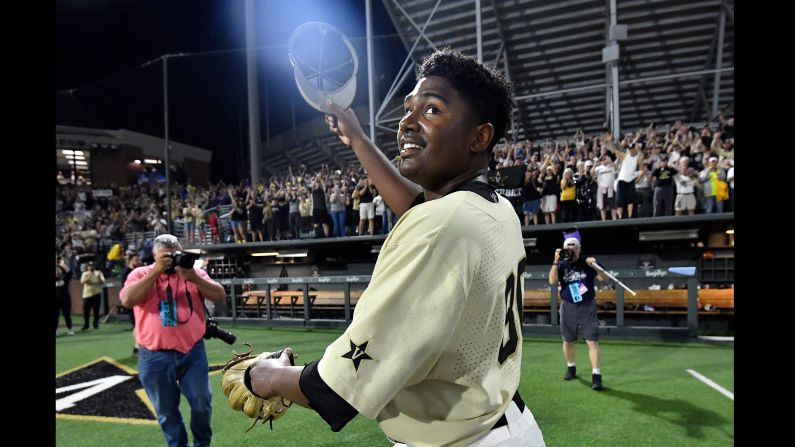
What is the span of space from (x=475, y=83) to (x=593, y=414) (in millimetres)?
5596

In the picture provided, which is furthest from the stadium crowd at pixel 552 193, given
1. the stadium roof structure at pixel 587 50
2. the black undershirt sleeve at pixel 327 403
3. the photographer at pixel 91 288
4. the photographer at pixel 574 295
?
the black undershirt sleeve at pixel 327 403

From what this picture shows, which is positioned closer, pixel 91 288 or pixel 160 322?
pixel 160 322

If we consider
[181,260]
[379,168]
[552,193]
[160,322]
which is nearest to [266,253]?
[552,193]

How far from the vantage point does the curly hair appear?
66.5 inches

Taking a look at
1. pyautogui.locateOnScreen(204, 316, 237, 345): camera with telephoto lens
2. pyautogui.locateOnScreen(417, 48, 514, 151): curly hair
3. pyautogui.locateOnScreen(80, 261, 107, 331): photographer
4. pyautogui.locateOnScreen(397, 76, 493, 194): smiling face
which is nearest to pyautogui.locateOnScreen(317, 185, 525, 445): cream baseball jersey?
pyautogui.locateOnScreen(397, 76, 493, 194): smiling face

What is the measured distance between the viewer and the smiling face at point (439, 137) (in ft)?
5.38

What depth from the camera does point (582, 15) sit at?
63.5 ft

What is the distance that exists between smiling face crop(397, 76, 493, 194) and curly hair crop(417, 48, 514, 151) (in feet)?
0.09

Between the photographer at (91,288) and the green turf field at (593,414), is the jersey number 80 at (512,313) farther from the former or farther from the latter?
the photographer at (91,288)

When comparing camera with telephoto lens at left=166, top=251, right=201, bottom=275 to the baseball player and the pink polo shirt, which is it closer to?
the pink polo shirt

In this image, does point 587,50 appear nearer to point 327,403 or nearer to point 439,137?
point 439,137

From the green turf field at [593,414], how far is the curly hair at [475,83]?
14.8ft

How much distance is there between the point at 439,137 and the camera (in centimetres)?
164
